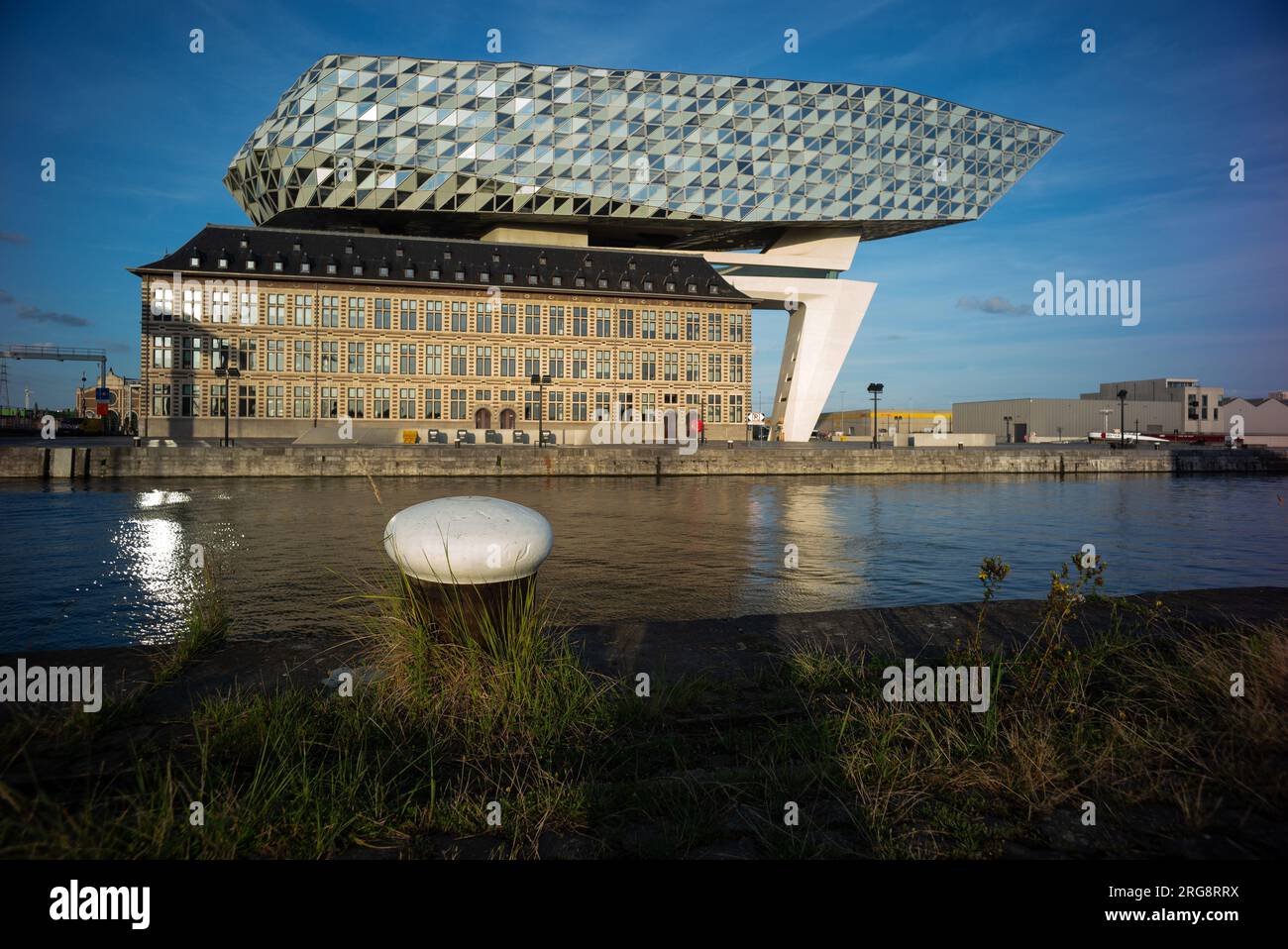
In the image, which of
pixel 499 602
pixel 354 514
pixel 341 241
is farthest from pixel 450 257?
pixel 499 602

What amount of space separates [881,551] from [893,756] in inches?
527

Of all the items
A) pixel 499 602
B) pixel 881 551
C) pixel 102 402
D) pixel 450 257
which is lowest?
pixel 881 551

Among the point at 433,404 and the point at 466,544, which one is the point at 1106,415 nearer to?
the point at 433,404

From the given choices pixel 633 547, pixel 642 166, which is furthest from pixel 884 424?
pixel 633 547

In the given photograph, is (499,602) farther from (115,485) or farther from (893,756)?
(115,485)

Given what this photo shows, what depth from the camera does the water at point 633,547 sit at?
1082cm

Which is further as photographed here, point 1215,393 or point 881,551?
point 1215,393

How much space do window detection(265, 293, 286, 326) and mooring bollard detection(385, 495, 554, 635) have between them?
65446 mm

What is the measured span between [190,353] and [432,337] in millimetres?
18895

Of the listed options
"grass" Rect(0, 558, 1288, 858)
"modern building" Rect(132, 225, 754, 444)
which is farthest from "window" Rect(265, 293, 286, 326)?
"grass" Rect(0, 558, 1288, 858)

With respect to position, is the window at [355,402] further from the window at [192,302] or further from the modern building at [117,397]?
the modern building at [117,397]

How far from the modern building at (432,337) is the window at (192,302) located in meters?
0.10

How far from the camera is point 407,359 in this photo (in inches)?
2589

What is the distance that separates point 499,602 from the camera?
5.16 m
